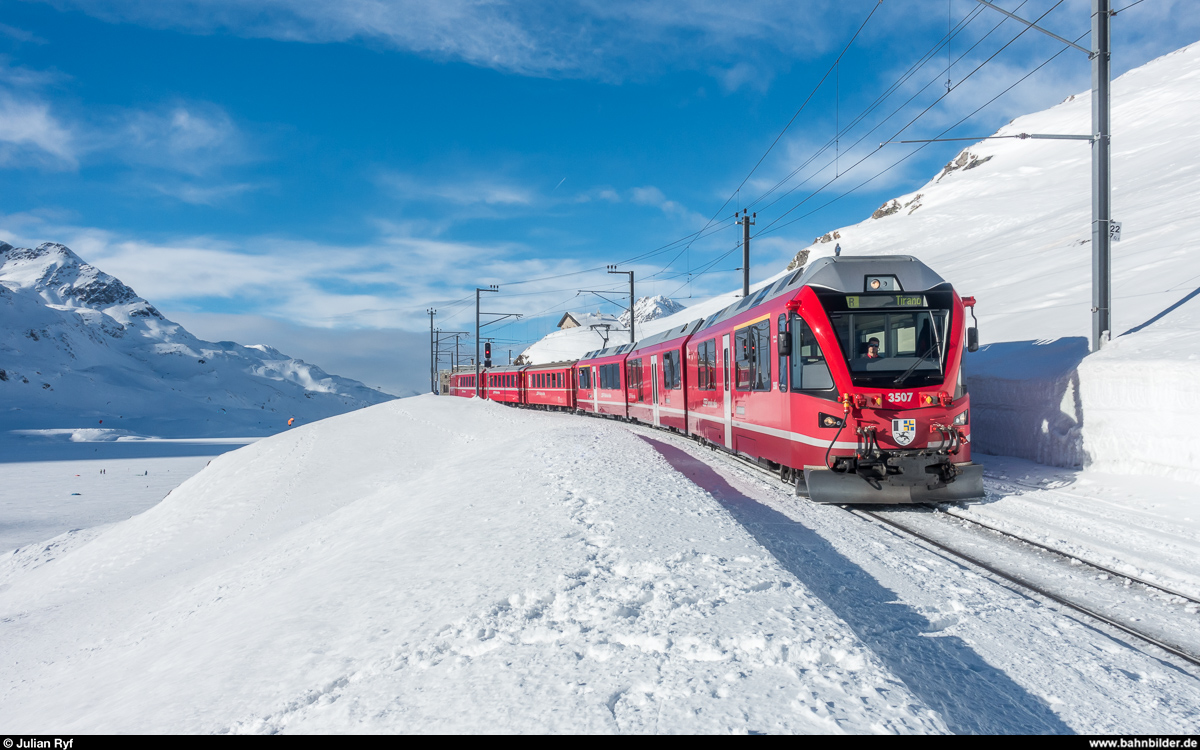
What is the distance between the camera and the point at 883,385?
8.64 meters

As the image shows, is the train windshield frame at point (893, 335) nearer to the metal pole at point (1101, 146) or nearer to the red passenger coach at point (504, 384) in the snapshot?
the metal pole at point (1101, 146)

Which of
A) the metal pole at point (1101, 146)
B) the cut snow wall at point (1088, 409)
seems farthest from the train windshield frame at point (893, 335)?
the metal pole at point (1101, 146)

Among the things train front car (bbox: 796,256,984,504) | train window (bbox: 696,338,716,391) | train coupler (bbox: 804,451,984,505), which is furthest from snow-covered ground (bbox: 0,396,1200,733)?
train window (bbox: 696,338,716,391)

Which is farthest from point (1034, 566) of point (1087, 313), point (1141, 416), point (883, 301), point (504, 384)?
point (504, 384)

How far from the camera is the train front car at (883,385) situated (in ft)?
27.9

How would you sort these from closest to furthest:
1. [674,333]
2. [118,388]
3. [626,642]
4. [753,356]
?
[626,642], [753,356], [674,333], [118,388]

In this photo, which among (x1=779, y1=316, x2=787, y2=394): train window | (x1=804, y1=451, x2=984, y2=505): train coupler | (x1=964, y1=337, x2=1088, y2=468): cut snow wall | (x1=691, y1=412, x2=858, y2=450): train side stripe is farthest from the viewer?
(x1=964, y1=337, x2=1088, y2=468): cut snow wall

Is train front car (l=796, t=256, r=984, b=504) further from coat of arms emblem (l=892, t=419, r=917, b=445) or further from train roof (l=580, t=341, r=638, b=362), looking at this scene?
train roof (l=580, t=341, r=638, b=362)

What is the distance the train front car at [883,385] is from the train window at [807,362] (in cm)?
1

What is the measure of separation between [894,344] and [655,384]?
12316mm

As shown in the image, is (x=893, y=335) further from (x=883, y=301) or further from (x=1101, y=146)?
(x=1101, y=146)

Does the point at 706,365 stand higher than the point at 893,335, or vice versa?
the point at 893,335

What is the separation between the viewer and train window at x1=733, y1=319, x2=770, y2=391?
10.6 metres

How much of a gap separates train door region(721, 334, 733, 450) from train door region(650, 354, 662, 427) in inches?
279
